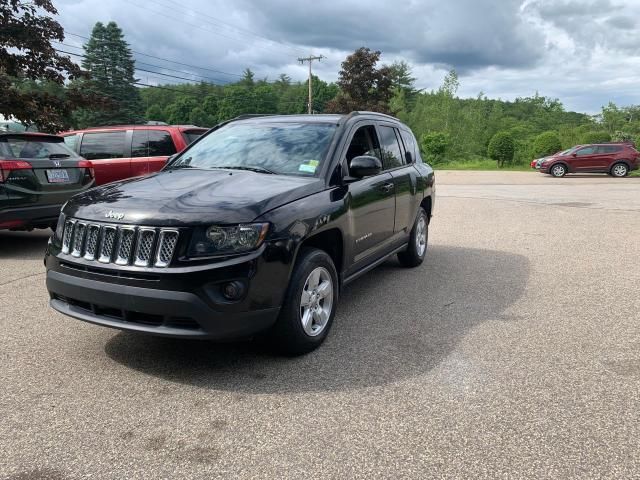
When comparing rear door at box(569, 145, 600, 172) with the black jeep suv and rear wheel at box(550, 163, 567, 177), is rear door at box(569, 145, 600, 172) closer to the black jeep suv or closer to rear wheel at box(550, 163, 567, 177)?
rear wheel at box(550, 163, 567, 177)

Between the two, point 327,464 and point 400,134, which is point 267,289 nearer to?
point 327,464

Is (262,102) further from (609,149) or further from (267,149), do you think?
(267,149)

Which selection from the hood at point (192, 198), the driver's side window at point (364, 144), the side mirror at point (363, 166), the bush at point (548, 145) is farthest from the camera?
the bush at point (548, 145)

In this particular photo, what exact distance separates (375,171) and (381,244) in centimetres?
102

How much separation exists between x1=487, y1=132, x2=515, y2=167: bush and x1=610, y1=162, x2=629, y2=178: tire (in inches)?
517

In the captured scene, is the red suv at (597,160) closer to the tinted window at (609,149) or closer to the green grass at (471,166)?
the tinted window at (609,149)

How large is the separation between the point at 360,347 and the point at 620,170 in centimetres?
2640

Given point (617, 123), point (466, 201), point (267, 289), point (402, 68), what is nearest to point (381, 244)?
point (267, 289)

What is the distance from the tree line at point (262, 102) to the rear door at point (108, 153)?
62 cm

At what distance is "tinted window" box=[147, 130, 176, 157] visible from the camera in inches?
352

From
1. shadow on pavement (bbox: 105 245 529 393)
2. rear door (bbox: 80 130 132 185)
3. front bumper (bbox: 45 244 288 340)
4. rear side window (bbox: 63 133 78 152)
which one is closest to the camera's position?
front bumper (bbox: 45 244 288 340)

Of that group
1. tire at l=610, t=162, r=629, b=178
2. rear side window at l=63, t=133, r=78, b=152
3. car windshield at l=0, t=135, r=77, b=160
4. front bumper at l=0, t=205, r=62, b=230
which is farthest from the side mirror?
tire at l=610, t=162, r=629, b=178

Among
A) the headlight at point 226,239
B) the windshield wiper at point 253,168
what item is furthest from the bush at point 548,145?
the headlight at point 226,239

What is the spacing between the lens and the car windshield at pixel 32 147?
6.81 m
